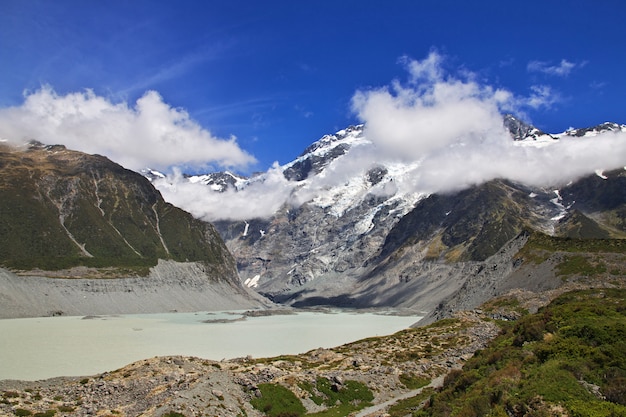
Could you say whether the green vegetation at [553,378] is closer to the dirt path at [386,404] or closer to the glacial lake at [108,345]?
the dirt path at [386,404]

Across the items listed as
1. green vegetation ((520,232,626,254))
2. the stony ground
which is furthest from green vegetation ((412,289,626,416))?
green vegetation ((520,232,626,254))

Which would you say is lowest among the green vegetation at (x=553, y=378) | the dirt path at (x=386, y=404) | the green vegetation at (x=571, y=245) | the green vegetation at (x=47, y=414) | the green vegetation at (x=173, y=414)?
the green vegetation at (x=47, y=414)

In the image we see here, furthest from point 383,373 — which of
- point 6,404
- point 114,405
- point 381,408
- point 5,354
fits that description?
point 5,354

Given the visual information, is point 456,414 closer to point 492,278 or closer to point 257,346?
point 257,346

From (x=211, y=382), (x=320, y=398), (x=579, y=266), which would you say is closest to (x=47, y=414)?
(x=211, y=382)

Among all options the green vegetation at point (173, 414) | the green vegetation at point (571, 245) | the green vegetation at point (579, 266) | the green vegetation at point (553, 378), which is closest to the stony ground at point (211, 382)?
the green vegetation at point (173, 414)

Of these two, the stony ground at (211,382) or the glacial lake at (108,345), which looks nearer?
the stony ground at (211,382)

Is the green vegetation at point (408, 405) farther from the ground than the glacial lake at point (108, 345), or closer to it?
farther from the ground

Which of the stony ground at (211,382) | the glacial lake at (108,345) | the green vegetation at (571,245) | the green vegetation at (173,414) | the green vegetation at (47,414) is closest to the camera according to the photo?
the green vegetation at (173,414)
